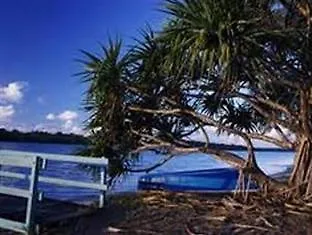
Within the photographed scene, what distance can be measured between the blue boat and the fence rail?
5.11 m

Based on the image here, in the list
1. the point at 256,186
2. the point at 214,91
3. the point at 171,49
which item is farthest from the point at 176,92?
the point at 256,186

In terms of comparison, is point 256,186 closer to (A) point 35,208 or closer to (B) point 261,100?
(B) point 261,100

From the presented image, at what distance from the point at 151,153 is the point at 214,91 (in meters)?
2.11

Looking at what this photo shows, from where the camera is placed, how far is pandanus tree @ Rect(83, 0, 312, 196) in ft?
29.7

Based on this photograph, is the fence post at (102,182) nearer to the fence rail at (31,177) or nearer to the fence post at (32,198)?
the fence rail at (31,177)

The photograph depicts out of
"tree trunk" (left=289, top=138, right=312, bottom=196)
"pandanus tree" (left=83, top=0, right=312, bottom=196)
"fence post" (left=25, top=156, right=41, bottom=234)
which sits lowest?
"fence post" (left=25, top=156, right=41, bottom=234)

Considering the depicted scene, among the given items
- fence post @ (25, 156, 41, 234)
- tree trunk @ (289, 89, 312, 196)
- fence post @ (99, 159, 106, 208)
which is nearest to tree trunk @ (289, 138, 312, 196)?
tree trunk @ (289, 89, 312, 196)

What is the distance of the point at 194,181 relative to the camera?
50.8ft

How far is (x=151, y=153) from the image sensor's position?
12203 mm

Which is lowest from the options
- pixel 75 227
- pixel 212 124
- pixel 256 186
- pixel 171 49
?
pixel 75 227

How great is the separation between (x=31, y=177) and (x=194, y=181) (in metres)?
7.10

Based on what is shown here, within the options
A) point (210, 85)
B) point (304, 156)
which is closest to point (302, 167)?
point (304, 156)

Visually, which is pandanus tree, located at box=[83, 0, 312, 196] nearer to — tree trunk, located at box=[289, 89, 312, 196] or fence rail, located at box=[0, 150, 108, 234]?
tree trunk, located at box=[289, 89, 312, 196]

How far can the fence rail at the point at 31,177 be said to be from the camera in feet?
29.0
